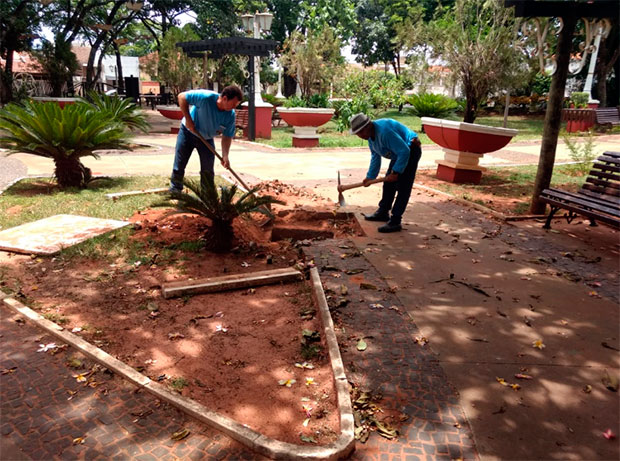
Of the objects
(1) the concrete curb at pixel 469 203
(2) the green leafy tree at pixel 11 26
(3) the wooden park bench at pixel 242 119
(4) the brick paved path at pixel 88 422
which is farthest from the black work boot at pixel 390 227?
(2) the green leafy tree at pixel 11 26

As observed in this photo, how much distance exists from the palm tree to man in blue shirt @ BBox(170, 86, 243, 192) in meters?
1.84

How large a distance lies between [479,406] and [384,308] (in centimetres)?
127

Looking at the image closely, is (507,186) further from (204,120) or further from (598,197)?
(204,120)

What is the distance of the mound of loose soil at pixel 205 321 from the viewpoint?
8.70ft

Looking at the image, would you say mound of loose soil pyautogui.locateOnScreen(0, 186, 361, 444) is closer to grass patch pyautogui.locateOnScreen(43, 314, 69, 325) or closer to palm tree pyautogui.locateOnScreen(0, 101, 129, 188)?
grass patch pyautogui.locateOnScreen(43, 314, 69, 325)

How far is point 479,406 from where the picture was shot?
8.54 feet

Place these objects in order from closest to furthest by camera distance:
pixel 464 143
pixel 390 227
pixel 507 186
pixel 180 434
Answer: pixel 180 434
pixel 390 227
pixel 464 143
pixel 507 186

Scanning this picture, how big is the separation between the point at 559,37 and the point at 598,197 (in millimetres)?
2192

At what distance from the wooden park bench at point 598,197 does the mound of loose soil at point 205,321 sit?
3225mm

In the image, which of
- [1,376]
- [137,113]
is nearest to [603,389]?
[1,376]

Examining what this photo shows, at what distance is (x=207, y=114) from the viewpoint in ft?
19.4

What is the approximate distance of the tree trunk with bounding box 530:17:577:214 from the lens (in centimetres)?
601

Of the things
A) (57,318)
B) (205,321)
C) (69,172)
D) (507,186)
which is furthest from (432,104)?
(57,318)

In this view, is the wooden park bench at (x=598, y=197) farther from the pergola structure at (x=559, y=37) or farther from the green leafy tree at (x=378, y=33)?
the green leafy tree at (x=378, y=33)
